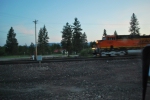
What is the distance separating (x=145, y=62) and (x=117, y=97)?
5614mm

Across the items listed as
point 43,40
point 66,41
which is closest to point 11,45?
point 43,40

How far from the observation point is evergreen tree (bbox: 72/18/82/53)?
267 feet

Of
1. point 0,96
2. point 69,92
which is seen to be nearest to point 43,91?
point 69,92

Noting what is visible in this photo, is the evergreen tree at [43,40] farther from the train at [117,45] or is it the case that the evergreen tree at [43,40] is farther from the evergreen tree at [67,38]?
the train at [117,45]

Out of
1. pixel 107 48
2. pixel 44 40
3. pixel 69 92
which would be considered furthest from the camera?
pixel 44 40

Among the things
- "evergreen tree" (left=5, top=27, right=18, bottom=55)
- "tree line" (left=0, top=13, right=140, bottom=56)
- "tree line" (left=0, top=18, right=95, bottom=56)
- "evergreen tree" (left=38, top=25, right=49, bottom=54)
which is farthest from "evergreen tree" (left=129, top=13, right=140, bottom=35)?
"evergreen tree" (left=5, top=27, right=18, bottom=55)

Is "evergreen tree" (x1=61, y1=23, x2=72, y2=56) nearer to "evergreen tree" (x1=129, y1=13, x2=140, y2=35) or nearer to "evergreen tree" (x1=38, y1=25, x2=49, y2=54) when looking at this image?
"evergreen tree" (x1=38, y1=25, x2=49, y2=54)

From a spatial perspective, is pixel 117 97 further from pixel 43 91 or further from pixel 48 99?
pixel 43 91

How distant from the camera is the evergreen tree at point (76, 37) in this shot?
81356 millimetres

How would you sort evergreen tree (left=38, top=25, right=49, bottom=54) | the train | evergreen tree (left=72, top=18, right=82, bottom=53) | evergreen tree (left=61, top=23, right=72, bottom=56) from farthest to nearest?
1. evergreen tree (left=38, top=25, right=49, bottom=54)
2. evergreen tree (left=72, top=18, right=82, bottom=53)
3. evergreen tree (left=61, top=23, right=72, bottom=56)
4. the train

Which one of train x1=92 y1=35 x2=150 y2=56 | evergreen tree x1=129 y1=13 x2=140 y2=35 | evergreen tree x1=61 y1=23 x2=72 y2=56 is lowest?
train x1=92 y1=35 x2=150 y2=56

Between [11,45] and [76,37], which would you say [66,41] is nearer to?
[76,37]

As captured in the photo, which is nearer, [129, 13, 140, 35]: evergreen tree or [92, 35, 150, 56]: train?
[92, 35, 150, 56]: train

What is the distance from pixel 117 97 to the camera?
6676mm
